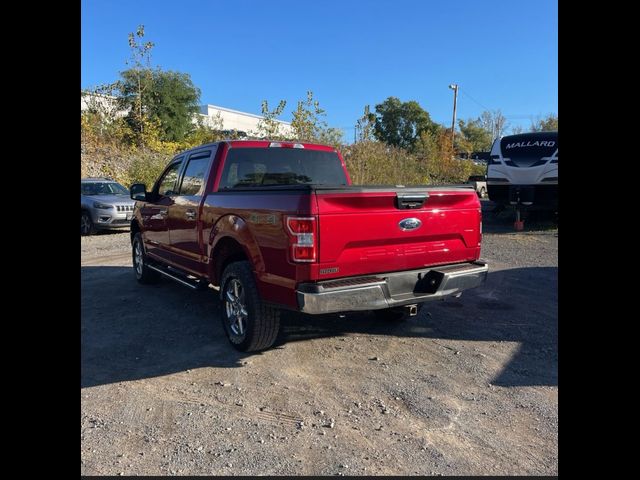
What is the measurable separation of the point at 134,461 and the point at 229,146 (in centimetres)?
323

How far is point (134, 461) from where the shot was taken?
269cm

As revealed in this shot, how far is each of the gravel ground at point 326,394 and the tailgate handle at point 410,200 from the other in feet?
4.48

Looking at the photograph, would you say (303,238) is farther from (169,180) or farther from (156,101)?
(156,101)

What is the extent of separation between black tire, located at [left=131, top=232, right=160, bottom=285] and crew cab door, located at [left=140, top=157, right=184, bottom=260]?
1.05 ft

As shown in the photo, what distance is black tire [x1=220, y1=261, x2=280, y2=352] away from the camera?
409 centimetres

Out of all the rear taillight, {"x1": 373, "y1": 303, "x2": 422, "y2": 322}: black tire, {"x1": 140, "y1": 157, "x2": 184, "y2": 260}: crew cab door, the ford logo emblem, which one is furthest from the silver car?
the ford logo emblem

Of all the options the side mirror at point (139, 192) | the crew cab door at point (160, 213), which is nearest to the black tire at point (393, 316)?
the crew cab door at point (160, 213)

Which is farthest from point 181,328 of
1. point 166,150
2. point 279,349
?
point 166,150

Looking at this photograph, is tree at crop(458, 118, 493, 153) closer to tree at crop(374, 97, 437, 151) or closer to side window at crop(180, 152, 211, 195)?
Result: tree at crop(374, 97, 437, 151)

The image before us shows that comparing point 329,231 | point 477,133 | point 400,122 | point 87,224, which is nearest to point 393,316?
point 329,231

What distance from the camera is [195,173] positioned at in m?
5.39

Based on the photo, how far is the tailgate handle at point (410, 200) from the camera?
3928mm
